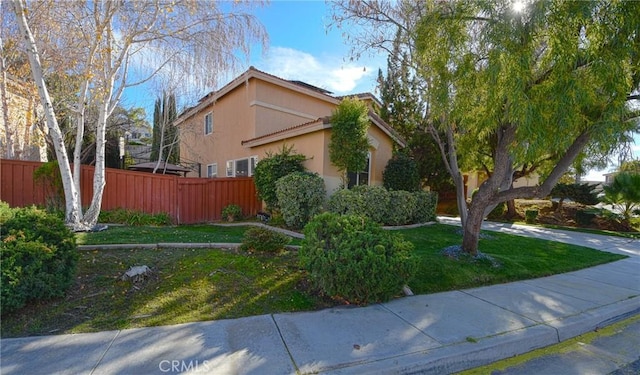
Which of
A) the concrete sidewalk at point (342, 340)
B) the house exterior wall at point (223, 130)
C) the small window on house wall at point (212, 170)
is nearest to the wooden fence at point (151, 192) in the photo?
the house exterior wall at point (223, 130)

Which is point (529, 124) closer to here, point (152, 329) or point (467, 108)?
point (467, 108)

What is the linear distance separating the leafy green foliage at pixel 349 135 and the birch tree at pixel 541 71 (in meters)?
3.72

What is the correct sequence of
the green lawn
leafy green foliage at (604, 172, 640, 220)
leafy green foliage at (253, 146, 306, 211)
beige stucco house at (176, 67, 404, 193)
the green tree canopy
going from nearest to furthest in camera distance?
the green lawn < the green tree canopy < leafy green foliage at (253, 146, 306, 211) < beige stucco house at (176, 67, 404, 193) < leafy green foliage at (604, 172, 640, 220)

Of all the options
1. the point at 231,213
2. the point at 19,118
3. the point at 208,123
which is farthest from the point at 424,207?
the point at 19,118

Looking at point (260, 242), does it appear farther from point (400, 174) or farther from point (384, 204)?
point (400, 174)

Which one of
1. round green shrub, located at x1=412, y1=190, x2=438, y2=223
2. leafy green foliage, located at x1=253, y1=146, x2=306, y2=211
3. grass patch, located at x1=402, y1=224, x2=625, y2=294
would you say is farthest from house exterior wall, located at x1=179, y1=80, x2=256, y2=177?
grass patch, located at x1=402, y1=224, x2=625, y2=294

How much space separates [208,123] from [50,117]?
34.4 feet

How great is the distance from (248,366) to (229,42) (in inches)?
278

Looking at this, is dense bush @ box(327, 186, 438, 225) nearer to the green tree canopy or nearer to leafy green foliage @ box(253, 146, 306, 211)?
leafy green foliage @ box(253, 146, 306, 211)

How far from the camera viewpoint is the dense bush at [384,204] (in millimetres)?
9086

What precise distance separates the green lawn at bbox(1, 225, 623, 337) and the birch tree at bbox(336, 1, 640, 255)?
6.84ft

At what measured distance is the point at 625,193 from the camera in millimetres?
12789

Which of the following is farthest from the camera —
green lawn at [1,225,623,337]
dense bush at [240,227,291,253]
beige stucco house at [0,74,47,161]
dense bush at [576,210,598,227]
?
dense bush at [576,210,598,227]

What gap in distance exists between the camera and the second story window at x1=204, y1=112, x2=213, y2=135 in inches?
642
